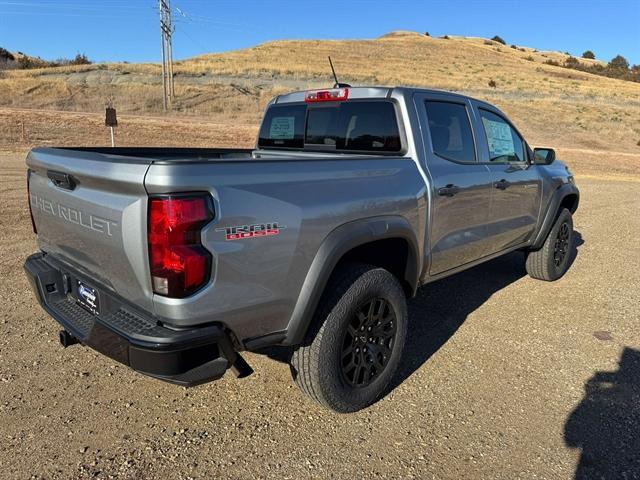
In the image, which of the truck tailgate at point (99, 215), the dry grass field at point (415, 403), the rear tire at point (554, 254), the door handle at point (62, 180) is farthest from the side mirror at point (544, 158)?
the door handle at point (62, 180)

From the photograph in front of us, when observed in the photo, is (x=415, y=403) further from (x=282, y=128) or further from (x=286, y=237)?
(x=282, y=128)

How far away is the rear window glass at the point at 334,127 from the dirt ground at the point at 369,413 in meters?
1.60

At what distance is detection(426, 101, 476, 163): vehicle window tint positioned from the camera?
3.60 metres

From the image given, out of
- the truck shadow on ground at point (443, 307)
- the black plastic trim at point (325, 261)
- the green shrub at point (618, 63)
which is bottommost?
the truck shadow on ground at point (443, 307)

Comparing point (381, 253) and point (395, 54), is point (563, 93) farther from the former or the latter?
point (381, 253)

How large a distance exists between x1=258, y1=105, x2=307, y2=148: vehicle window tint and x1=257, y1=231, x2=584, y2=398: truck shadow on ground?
176 centimetres

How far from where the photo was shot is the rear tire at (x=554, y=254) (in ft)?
17.6

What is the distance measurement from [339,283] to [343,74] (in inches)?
1991

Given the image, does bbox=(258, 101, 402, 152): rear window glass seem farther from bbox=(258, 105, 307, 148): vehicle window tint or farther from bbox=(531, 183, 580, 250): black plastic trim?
bbox=(531, 183, 580, 250): black plastic trim

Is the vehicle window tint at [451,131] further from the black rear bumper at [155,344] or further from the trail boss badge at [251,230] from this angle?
the black rear bumper at [155,344]

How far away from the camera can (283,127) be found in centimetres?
439

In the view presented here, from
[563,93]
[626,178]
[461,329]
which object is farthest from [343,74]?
[461,329]

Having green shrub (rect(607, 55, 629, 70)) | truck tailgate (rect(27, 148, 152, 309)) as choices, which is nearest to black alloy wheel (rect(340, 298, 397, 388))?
truck tailgate (rect(27, 148, 152, 309))

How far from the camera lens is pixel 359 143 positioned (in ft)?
12.2
